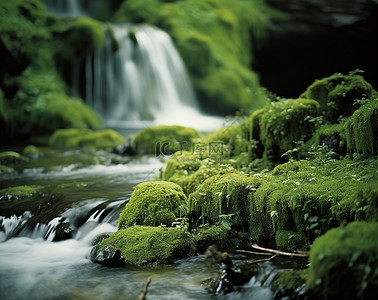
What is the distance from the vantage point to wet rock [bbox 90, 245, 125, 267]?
13.1ft

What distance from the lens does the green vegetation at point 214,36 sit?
1970 cm

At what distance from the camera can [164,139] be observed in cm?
1020

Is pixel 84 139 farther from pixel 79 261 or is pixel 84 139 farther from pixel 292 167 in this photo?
pixel 292 167

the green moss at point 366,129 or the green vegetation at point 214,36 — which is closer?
the green moss at point 366,129

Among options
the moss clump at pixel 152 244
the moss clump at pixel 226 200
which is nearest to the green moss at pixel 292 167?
the moss clump at pixel 226 200

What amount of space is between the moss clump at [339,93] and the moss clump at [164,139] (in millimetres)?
4296

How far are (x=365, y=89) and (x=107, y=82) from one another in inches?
524

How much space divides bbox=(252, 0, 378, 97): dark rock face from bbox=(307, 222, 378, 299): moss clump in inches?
767

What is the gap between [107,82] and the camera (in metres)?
16.8

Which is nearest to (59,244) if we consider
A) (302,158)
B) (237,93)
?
(302,158)

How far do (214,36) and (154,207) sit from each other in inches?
765

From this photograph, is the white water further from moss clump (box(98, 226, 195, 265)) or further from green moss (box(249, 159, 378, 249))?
moss clump (box(98, 226, 195, 265))

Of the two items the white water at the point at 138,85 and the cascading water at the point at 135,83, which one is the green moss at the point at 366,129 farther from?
the white water at the point at 138,85

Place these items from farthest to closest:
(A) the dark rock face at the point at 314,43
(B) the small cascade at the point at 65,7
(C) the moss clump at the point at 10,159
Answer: (B) the small cascade at the point at 65,7 < (A) the dark rock face at the point at 314,43 < (C) the moss clump at the point at 10,159
